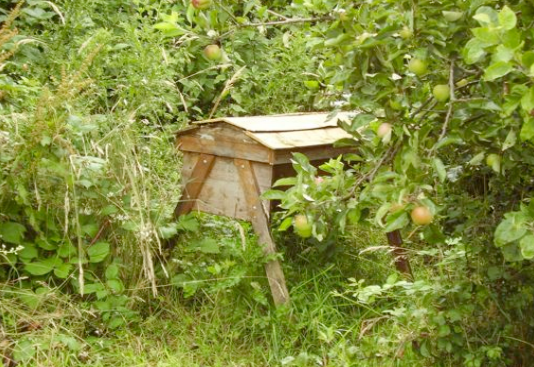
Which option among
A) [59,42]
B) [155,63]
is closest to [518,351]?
[155,63]

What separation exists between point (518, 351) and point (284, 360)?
94cm

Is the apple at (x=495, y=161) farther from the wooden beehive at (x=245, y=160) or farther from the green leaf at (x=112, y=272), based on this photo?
the green leaf at (x=112, y=272)

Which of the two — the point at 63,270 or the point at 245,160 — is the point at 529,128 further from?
the point at 63,270

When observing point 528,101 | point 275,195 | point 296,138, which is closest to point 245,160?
point 296,138

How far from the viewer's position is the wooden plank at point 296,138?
11.8ft

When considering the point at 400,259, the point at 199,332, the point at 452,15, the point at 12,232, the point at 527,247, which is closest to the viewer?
the point at 527,247

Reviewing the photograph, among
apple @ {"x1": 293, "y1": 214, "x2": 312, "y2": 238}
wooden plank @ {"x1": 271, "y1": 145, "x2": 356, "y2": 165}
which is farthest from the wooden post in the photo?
apple @ {"x1": 293, "y1": 214, "x2": 312, "y2": 238}

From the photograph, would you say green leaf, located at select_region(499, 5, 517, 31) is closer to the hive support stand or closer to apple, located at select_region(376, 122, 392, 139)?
apple, located at select_region(376, 122, 392, 139)

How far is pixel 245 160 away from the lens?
371 centimetres

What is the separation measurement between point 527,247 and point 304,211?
0.69m

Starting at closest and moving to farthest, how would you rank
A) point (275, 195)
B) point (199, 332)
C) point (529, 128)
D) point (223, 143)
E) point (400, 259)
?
point (529, 128), point (275, 195), point (199, 332), point (223, 143), point (400, 259)

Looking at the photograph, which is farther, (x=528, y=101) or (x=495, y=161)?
(x=495, y=161)

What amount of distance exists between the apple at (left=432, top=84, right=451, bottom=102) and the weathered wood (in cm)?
185

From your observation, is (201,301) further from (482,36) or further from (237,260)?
(482,36)
